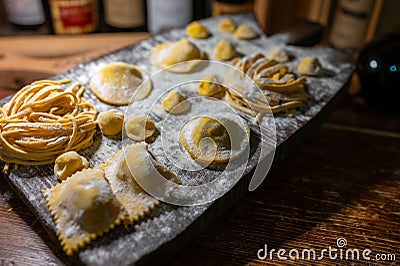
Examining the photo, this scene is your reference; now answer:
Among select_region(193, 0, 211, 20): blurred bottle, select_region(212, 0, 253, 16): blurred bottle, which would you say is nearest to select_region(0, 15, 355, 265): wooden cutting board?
select_region(212, 0, 253, 16): blurred bottle

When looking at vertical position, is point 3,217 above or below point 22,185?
below

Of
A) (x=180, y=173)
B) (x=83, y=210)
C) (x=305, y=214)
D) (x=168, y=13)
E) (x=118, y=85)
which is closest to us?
(x=83, y=210)

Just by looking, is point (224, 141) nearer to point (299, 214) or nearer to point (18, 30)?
point (299, 214)

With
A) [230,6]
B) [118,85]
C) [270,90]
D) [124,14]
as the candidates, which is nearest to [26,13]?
[124,14]

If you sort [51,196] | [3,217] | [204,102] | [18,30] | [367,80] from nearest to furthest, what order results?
1. [51,196]
2. [3,217]
3. [204,102]
4. [367,80]
5. [18,30]

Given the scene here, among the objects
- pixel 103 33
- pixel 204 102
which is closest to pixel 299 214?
pixel 204 102

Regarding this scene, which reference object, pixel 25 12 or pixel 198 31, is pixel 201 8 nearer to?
pixel 198 31

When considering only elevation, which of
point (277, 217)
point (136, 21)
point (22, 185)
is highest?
point (136, 21)
